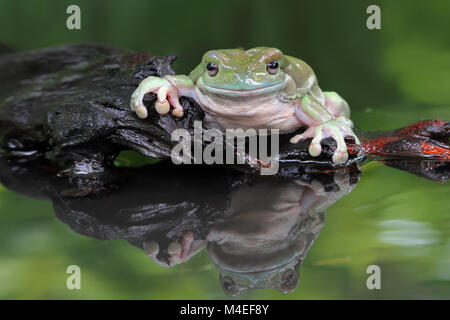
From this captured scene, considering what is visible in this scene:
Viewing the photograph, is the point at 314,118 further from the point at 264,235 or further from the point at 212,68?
the point at 264,235

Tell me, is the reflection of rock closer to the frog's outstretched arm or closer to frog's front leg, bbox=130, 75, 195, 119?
the frog's outstretched arm
